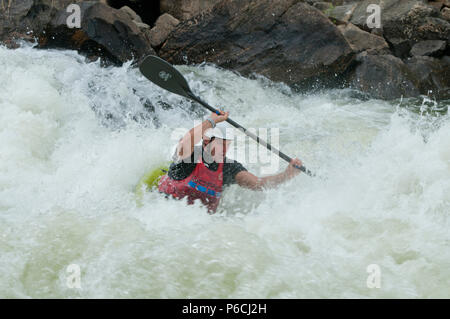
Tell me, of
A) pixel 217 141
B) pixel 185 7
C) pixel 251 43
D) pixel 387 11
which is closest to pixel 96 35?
pixel 251 43

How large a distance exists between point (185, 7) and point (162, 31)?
158 centimetres

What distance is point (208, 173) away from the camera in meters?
3.51

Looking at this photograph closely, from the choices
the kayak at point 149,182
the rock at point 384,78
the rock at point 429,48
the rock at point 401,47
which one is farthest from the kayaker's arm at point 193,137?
the rock at point 401,47

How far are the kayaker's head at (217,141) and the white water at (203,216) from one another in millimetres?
366

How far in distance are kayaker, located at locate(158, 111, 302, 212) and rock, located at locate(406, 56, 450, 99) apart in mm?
4681

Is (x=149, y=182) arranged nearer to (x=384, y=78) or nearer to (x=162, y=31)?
(x=384, y=78)

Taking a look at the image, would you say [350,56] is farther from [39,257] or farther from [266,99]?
[39,257]

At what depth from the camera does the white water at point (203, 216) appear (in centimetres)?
262

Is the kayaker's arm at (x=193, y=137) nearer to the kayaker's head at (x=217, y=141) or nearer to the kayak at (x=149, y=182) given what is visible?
the kayaker's head at (x=217, y=141)

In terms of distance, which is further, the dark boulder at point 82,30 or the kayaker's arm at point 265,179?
the dark boulder at point 82,30

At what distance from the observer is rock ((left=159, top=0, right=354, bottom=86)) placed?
732 centimetres

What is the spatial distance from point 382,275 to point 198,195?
1.40m

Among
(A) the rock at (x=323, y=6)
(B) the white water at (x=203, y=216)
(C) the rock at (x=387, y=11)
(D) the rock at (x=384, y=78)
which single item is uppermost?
(A) the rock at (x=323, y=6)
